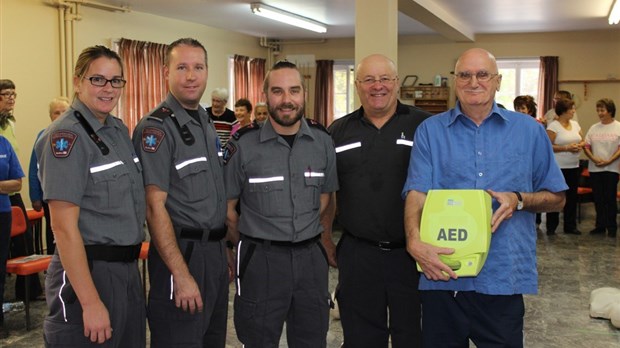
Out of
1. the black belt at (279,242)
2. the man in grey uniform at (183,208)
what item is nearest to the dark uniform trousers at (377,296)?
the black belt at (279,242)

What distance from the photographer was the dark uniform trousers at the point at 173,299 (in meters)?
2.45

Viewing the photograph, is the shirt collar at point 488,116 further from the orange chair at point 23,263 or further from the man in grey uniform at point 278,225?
the orange chair at point 23,263

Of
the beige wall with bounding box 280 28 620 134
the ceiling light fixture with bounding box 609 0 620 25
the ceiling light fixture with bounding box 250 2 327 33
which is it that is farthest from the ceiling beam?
the ceiling light fixture with bounding box 609 0 620 25

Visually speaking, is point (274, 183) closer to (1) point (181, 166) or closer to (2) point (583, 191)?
(1) point (181, 166)

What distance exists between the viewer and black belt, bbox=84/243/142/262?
210 cm

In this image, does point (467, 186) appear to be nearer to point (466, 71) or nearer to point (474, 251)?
point (474, 251)

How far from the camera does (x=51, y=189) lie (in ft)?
6.57

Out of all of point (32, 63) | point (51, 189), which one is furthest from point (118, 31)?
point (51, 189)

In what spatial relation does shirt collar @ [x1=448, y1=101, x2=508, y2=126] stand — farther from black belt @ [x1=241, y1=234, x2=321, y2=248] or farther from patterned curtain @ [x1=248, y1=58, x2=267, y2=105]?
patterned curtain @ [x1=248, y1=58, x2=267, y2=105]

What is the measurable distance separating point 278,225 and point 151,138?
0.63m

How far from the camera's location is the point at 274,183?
2.61 m

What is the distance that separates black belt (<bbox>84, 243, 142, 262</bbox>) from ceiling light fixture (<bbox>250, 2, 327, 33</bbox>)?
20.9 feet

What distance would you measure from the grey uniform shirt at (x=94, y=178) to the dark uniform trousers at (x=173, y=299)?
29cm

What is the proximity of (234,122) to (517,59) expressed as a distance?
7080mm
